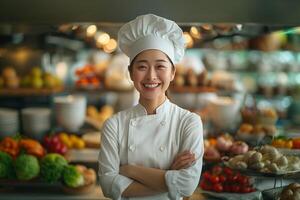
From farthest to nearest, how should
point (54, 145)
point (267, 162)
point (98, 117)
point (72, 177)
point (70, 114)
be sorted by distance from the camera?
point (98, 117) → point (70, 114) → point (54, 145) → point (72, 177) → point (267, 162)

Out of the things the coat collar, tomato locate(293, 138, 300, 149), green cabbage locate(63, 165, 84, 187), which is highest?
the coat collar

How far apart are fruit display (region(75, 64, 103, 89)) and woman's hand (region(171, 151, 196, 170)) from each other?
87.2 inches

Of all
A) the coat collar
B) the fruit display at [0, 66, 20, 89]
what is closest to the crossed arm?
the coat collar

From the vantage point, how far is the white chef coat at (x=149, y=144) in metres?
1.51

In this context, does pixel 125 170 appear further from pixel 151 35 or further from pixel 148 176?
pixel 151 35

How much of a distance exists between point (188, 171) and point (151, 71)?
1.29 feet

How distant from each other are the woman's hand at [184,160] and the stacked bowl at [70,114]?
1.57m

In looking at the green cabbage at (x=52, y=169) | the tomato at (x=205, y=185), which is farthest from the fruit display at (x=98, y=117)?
the tomato at (x=205, y=185)

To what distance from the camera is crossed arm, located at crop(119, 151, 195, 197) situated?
1.48m

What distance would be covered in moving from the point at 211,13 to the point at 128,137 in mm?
752

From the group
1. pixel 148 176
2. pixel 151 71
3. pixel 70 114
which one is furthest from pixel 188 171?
pixel 70 114

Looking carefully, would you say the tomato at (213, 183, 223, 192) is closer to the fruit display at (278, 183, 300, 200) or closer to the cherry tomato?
the fruit display at (278, 183, 300, 200)

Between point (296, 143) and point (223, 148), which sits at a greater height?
point (296, 143)

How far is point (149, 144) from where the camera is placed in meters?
1.55
